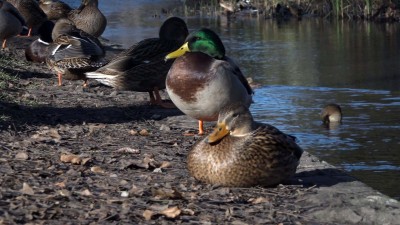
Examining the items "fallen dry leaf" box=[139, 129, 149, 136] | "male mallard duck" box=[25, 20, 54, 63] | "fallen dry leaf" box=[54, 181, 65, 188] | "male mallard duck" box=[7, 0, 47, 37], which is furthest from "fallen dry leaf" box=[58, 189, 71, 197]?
"male mallard duck" box=[7, 0, 47, 37]

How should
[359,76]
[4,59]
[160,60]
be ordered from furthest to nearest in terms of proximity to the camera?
[359,76] < [4,59] < [160,60]

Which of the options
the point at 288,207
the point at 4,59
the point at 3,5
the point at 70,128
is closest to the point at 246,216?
the point at 288,207

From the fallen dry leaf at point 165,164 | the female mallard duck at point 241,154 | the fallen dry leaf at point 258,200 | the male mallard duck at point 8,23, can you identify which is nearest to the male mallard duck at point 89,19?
the male mallard duck at point 8,23

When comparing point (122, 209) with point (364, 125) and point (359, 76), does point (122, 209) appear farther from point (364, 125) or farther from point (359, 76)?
point (359, 76)

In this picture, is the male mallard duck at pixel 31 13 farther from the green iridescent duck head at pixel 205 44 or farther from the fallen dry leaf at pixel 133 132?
the fallen dry leaf at pixel 133 132

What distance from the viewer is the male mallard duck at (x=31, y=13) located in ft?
56.5

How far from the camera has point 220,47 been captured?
27.1ft

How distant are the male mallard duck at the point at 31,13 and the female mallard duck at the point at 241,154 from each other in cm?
1176

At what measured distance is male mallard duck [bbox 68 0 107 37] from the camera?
1541 cm

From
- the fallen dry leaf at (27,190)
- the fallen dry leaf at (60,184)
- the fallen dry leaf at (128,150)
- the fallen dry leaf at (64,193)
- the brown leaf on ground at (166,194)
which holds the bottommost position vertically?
the fallen dry leaf at (128,150)

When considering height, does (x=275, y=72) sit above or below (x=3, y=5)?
below

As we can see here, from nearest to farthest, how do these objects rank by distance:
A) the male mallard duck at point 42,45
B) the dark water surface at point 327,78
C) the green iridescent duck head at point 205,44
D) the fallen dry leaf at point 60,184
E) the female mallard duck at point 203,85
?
the fallen dry leaf at point 60,184 < the female mallard duck at point 203,85 < the green iridescent duck head at point 205,44 < the dark water surface at point 327,78 < the male mallard duck at point 42,45

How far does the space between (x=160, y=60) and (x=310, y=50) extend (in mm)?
8060

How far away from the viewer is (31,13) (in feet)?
56.5
